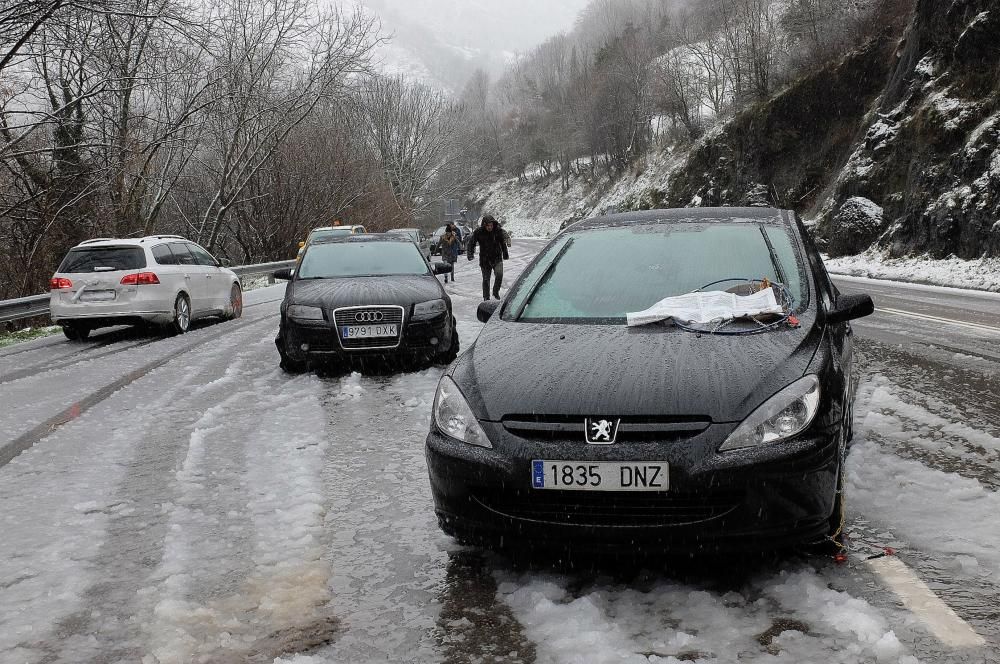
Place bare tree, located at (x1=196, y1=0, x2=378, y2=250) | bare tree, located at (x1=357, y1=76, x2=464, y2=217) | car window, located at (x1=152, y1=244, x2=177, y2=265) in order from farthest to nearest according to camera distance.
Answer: bare tree, located at (x1=357, y1=76, x2=464, y2=217) < bare tree, located at (x1=196, y1=0, x2=378, y2=250) < car window, located at (x1=152, y1=244, x2=177, y2=265)

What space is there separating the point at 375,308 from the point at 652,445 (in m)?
6.02

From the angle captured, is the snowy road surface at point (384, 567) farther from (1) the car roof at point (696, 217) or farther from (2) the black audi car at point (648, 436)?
(1) the car roof at point (696, 217)

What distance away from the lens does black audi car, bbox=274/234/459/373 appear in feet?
29.1

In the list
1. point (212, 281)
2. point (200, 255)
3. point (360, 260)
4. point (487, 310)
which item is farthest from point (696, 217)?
point (200, 255)

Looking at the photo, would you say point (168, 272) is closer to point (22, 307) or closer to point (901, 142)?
point (22, 307)

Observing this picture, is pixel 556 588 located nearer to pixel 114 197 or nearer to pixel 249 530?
pixel 249 530

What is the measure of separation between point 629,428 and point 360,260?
7.43 m

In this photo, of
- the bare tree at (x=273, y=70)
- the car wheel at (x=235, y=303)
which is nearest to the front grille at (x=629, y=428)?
the car wheel at (x=235, y=303)

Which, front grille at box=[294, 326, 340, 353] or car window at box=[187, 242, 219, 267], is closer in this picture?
front grille at box=[294, 326, 340, 353]

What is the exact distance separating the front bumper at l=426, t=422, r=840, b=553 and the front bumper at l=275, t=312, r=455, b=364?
5591 mm

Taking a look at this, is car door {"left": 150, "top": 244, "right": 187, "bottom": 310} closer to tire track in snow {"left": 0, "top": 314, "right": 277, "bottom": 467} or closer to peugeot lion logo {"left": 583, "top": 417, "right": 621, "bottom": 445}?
tire track in snow {"left": 0, "top": 314, "right": 277, "bottom": 467}

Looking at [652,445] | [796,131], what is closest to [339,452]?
[652,445]

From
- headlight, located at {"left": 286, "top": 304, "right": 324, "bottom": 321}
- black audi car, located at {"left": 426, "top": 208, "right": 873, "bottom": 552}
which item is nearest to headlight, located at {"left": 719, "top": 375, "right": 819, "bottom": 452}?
black audi car, located at {"left": 426, "top": 208, "right": 873, "bottom": 552}

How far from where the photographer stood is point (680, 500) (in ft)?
10.8
